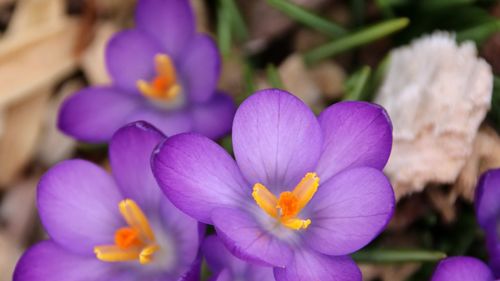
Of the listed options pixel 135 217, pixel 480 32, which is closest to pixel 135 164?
pixel 135 217

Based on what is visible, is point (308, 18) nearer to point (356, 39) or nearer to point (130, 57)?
point (356, 39)

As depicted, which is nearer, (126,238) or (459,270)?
(459,270)

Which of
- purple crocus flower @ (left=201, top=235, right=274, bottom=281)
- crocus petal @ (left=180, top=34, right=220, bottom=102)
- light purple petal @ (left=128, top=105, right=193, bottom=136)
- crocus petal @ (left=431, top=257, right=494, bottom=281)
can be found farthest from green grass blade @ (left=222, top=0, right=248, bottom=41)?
crocus petal @ (left=431, top=257, right=494, bottom=281)

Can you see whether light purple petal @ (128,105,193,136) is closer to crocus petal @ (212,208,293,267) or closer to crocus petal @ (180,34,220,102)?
crocus petal @ (180,34,220,102)

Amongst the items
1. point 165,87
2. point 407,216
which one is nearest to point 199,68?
point 165,87

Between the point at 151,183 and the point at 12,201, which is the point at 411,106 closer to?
the point at 151,183

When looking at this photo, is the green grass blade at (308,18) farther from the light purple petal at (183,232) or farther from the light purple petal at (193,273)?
the light purple petal at (193,273)

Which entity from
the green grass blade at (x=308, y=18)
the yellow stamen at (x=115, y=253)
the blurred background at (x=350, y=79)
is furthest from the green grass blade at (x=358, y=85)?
the yellow stamen at (x=115, y=253)
